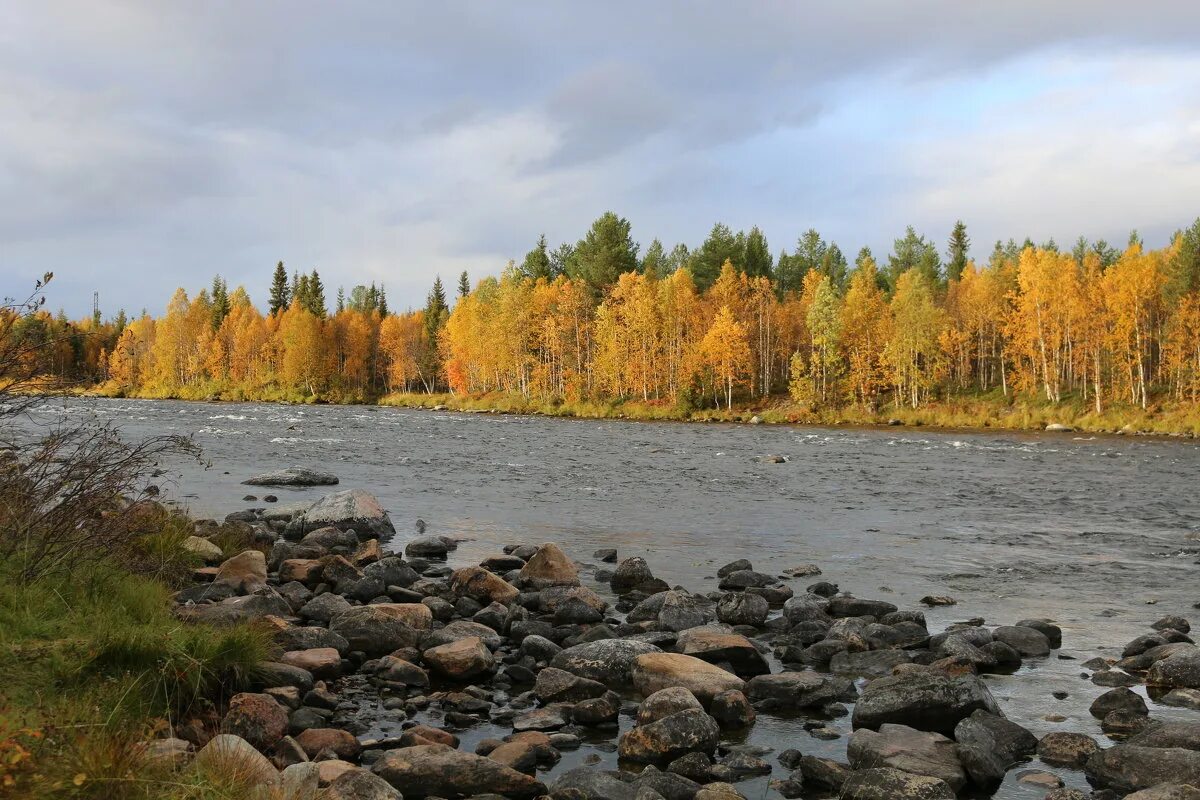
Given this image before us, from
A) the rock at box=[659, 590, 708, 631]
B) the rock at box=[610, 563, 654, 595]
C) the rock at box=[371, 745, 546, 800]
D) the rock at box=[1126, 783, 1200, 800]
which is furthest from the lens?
the rock at box=[610, 563, 654, 595]

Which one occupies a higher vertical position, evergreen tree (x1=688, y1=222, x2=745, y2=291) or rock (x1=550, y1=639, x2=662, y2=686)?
evergreen tree (x1=688, y1=222, x2=745, y2=291)

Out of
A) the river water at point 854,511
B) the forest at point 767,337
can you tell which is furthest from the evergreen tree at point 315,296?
the river water at point 854,511

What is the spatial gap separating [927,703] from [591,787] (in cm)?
346

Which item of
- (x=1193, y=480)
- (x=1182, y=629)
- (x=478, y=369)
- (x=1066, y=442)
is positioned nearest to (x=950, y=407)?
(x=1066, y=442)

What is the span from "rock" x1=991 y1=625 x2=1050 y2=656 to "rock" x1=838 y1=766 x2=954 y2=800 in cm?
448

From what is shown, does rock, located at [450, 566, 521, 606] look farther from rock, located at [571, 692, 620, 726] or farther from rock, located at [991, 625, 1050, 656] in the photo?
rock, located at [991, 625, 1050, 656]

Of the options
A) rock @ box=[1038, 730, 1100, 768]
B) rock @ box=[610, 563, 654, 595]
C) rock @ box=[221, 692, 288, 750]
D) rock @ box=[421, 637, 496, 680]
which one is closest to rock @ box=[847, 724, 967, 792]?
rock @ box=[1038, 730, 1100, 768]

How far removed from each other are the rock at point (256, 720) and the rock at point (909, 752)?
15.4 feet

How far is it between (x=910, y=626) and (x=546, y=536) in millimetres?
8906

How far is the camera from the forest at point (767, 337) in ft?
219

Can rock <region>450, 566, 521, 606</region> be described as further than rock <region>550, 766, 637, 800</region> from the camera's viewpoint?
Yes

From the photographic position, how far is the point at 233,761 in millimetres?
5352

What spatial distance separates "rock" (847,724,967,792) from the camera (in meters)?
6.91

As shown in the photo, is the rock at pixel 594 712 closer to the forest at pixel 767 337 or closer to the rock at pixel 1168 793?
the rock at pixel 1168 793
